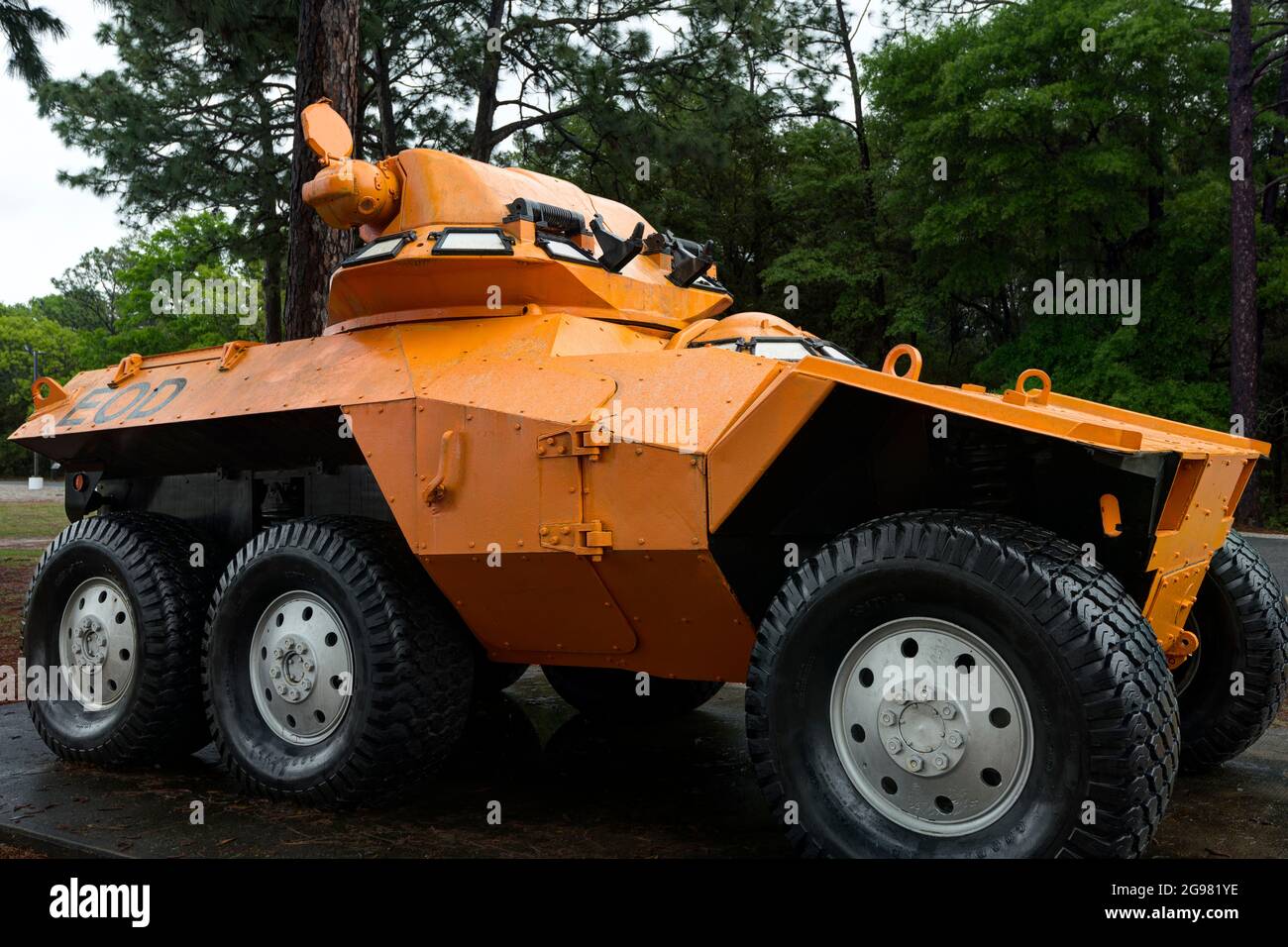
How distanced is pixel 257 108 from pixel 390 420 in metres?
14.3

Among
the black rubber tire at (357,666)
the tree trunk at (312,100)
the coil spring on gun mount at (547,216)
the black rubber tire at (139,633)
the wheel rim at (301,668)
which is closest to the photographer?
the black rubber tire at (357,666)

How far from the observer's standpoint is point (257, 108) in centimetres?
1733

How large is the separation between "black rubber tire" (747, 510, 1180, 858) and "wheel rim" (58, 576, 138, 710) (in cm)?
339

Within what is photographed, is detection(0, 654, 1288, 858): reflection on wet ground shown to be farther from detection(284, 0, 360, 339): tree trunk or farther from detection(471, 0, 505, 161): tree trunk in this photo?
detection(471, 0, 505, 161): tree trunk

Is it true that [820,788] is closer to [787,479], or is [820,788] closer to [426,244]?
[787,479]

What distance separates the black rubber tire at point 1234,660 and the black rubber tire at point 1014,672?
1.95m

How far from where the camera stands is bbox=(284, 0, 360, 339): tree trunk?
9.44m

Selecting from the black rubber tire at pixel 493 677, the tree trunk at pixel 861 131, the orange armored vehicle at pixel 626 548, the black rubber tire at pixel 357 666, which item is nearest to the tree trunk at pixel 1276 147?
the tree trunk at pixel 861 131

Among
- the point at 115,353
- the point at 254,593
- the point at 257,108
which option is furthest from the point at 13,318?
the point at 254,593

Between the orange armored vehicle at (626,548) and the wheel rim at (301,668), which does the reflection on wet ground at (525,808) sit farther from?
the wheel rim at (301,668)

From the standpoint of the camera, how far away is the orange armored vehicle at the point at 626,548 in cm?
346

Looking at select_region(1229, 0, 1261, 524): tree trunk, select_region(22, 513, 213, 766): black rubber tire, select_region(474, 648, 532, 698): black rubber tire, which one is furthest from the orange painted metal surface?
select_region(1229, 0, 1261, 524): tree trunk

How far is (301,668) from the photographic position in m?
4.97

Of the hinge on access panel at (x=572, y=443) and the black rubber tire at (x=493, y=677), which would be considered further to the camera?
the black rubber tire at (x=493, y=677)
